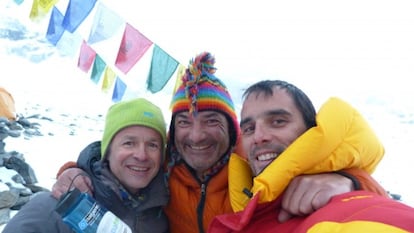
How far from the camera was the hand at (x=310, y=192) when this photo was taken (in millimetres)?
1554

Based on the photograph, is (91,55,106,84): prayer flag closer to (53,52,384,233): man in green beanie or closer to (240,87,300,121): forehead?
(53,52,384,233): man in green beanie

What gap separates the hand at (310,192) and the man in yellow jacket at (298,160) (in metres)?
0.01

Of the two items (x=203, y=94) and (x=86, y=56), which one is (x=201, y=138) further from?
(x=86, y=56)

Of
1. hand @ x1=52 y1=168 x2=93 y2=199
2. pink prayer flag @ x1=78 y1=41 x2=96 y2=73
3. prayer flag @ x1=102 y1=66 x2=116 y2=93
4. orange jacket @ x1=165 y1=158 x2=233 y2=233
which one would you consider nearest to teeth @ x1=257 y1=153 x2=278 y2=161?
orange jacket @ x1=165 y1=158 x2=233 y2=233

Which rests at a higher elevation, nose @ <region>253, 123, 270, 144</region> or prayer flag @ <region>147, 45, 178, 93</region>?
prayer flag @ <region>147, 45, 178, 93</region>

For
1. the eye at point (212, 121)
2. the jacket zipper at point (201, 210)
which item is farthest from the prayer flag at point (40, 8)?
the jacket zipper at point (201, 210)

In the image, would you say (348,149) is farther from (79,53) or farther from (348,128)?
(79,53)

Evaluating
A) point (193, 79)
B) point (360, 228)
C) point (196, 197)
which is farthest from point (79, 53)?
point (360, 228)

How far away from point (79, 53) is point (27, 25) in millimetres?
63290

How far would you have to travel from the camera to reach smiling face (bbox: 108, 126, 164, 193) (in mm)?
2477

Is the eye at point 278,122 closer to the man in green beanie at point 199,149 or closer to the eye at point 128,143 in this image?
the man in green beanie at point 199,149

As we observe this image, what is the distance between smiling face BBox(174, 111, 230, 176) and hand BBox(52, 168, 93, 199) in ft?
2.31

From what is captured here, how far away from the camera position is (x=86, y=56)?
7.21 metres

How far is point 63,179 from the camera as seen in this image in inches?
93.0
